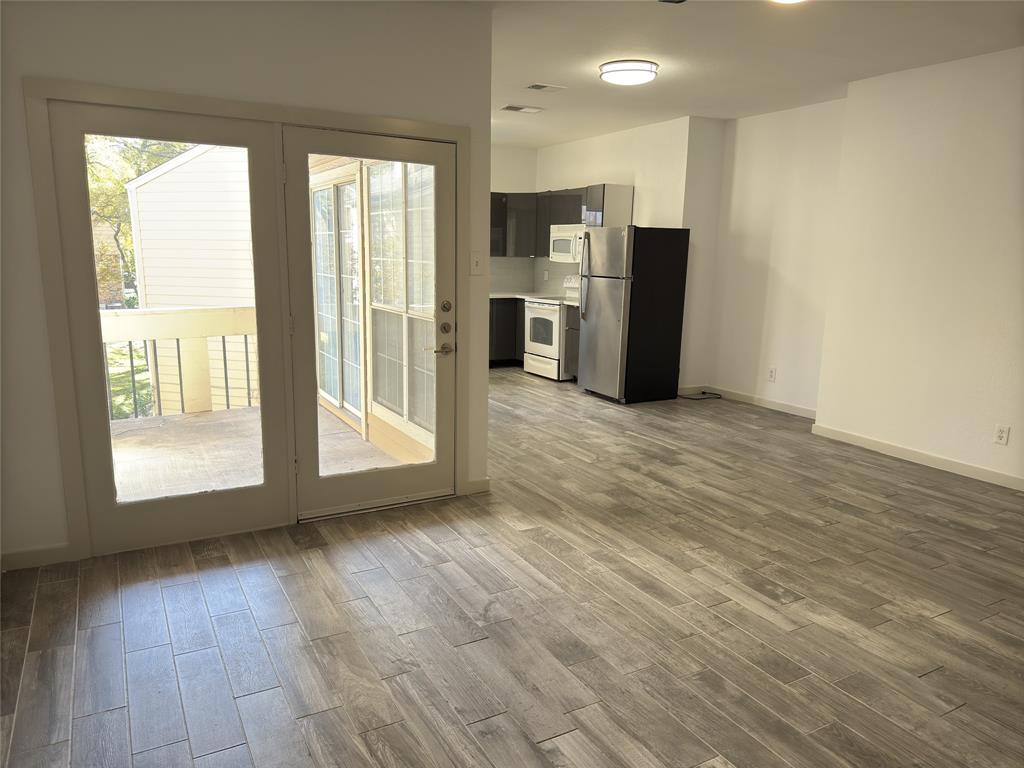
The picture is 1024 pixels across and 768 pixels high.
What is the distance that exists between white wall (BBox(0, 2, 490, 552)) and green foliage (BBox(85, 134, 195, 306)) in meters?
0.23

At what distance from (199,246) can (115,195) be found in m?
0.39

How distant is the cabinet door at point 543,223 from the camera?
26.8 feet

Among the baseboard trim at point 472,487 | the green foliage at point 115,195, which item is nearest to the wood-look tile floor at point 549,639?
the baseboard trim at point 472,487

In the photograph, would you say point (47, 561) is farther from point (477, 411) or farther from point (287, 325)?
point (477, 411)

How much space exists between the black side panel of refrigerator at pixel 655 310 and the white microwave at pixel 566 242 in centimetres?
100

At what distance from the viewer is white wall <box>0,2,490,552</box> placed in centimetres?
274

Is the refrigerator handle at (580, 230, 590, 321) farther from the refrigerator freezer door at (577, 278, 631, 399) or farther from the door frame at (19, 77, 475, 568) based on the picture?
the door frame at (19, 77, 475, 568)

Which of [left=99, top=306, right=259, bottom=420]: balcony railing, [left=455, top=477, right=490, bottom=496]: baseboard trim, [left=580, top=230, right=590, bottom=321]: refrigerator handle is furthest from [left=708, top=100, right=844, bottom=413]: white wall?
[left=99, top=306, right=259, bottom=420]: balcony railing

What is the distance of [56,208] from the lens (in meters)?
2.81

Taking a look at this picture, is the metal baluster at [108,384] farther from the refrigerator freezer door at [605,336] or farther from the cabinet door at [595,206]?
the cabinet door at [595,206]

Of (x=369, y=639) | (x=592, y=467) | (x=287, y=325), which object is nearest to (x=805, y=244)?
(x=592, y=467)

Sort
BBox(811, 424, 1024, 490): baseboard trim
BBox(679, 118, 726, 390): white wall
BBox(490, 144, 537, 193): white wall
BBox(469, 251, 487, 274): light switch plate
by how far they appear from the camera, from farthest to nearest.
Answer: BBox(490, 144, 537, 193): white wall, BBox(679, 118, 726, 390): white wall, BBox(811, 424, 1024, 490): baseboard trim, BBox(469, 251, 487, 274): light switch plate

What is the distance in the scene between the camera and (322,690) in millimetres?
2219

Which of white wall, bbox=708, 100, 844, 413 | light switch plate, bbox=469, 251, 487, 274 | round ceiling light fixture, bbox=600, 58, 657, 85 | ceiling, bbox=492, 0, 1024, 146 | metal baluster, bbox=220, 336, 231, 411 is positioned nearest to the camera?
metal baluster, bbox=220, 336, 231, 411
